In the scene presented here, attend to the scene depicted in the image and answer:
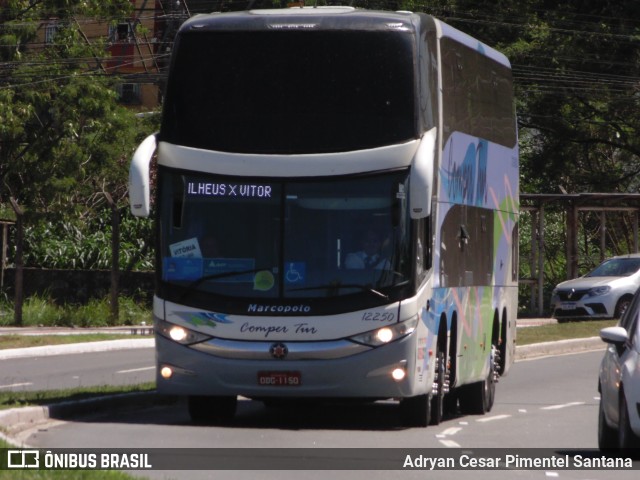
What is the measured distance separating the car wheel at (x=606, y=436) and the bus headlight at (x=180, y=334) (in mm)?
3930

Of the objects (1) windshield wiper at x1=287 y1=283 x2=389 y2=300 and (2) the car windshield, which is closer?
(1) windshield wiper at x1=287 y1=283 x2=389 y2=300

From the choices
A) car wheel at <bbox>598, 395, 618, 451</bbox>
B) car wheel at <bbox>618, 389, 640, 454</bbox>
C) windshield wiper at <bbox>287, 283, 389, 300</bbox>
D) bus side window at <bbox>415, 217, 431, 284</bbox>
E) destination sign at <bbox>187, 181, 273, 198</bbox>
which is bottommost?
car wheel at <bbox>598, 395, 618, 451</bbox>

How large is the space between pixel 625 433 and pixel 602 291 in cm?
2354

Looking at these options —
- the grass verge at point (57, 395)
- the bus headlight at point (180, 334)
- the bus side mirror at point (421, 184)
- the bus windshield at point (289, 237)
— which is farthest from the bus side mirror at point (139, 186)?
the bus side mirror at point (421, 184)

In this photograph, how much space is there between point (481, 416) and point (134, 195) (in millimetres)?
5332

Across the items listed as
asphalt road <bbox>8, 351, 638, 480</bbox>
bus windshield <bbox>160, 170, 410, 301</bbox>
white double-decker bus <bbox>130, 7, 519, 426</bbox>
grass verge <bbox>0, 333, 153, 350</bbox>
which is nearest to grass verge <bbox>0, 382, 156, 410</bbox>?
asphalt road <bbox>8, 351, 638, 480</bbox>

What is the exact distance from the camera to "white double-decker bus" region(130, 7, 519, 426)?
13727 mm

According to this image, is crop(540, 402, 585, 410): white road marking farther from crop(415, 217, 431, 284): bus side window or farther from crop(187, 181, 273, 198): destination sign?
crop(187, 181, 273, 198): destination sign

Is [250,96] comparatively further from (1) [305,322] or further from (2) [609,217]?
(2) [609,217]

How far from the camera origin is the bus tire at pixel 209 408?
48.3ft

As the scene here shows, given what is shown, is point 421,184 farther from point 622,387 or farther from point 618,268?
point 618,268

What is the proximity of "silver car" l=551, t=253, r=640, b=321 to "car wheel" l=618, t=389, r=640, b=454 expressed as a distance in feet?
75.5

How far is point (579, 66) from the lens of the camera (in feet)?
135

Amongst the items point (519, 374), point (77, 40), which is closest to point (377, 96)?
point (519, 374)
